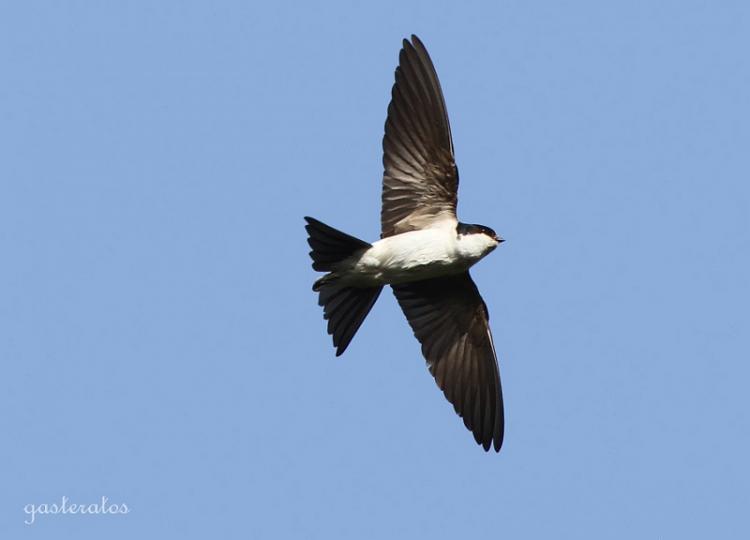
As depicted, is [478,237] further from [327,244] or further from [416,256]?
[327,244]

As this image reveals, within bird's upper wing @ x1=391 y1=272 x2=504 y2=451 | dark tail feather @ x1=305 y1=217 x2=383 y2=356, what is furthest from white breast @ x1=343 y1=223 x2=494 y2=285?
bird's upper wing @ x1=391 y1=272 x2=504 y2=451

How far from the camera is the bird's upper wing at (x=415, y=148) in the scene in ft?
27.6

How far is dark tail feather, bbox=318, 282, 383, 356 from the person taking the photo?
863 cm

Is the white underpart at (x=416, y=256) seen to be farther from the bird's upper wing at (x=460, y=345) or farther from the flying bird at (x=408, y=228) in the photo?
the bird's upper wing at (x=460, y=345)

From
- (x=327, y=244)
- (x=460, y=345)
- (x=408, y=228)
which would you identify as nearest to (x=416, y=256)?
(x=408, y=228)

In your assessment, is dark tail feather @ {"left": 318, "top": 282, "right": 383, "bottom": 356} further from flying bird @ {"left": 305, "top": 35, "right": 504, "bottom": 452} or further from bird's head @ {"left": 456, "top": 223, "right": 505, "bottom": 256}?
bird's head @ {"left": 456, "top": 223, "right": 505, "bottom": 256}

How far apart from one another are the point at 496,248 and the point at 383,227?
736 mm

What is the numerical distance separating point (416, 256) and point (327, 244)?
0.58 metres

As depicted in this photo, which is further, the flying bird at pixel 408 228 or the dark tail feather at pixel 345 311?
the dark tail feather at pixel 345 311

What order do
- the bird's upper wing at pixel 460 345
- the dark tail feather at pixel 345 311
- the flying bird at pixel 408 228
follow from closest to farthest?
1. the flying bird at pixel 408 228
2. the dark tail feather at pixel 345 311
3. the bird's upper wing at pixel 460 345

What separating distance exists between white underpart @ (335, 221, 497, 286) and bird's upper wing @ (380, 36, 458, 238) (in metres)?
0.13

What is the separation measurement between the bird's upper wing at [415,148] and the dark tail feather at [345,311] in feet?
1.50

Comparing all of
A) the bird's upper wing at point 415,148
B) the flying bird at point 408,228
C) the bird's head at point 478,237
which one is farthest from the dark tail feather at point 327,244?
the bird's head at point 478,237

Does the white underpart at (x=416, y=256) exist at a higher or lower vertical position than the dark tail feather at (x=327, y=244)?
lower
